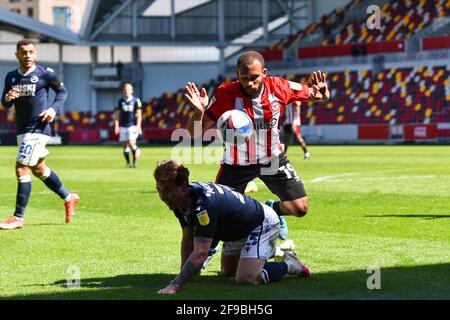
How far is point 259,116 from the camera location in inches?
384

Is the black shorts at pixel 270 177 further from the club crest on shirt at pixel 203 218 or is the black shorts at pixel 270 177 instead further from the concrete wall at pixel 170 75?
the concrete wall at pixel 170 75

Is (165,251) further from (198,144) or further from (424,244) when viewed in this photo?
(198,144)

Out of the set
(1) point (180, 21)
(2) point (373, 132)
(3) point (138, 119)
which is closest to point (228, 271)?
(3) point (138, 119)

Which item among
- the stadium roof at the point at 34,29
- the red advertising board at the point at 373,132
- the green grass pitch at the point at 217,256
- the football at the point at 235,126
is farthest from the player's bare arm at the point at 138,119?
the stadium roof at the point at 34,29

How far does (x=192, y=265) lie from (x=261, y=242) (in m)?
0.91

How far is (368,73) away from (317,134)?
4.64 m

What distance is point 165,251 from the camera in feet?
35.6

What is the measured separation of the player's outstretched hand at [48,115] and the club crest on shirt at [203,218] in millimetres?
5521

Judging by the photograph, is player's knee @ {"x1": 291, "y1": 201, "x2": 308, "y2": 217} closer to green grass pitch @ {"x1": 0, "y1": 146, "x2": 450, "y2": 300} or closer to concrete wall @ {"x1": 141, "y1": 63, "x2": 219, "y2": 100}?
green grass pitch @ {"x1": 0, "y1": 146, "x2": 450, "y2": 300}

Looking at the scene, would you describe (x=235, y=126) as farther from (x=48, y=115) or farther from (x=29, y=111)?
(x=29, y=111)

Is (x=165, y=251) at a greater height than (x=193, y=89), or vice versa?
(x=193, y=89)

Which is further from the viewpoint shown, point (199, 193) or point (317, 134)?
point (317, 134)

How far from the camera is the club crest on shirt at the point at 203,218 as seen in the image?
809 centimetres
